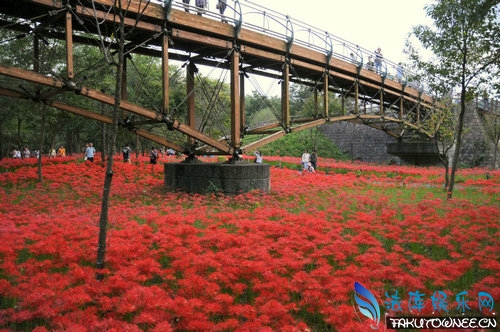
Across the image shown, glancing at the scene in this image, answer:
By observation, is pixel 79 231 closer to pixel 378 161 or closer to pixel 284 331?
pixel 284 331

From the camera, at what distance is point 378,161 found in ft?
114

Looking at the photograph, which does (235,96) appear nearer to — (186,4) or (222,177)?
(222,177)

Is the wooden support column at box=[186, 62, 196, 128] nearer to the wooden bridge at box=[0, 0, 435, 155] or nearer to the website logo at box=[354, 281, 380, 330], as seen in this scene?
the wooden bridge at box=[0, 0, 435, 155]

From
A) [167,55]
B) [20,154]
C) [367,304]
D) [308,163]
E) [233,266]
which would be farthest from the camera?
[20,154]

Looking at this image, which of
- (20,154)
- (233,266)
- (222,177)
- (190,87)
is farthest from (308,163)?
(20,154)

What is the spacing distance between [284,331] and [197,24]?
1045 centimetres

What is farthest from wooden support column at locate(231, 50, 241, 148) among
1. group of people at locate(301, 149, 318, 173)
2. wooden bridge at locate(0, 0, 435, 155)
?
group of people at locate(301, 149, 318, 173)

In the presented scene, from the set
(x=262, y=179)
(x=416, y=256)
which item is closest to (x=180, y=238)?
(x=416, y=256)

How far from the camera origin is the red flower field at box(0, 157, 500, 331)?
4051mm

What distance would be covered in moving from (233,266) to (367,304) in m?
1.93

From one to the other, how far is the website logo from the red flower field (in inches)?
4.0

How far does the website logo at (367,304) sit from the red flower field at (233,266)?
0.10m

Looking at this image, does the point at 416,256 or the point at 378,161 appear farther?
the point at 378,161

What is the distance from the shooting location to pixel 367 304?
14.0 ft
